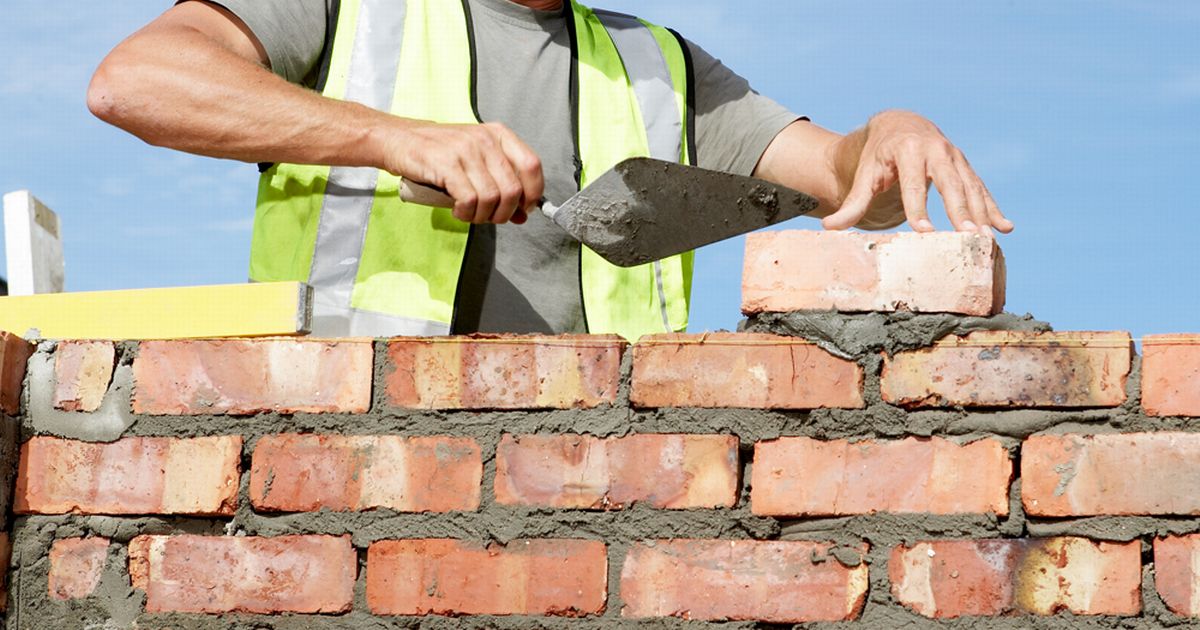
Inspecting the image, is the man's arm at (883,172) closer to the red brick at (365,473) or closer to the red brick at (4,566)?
the red brick at (365,473)

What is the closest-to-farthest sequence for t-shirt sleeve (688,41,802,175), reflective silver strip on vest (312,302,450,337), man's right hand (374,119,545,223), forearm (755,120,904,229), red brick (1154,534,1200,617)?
red brick (1154,534,1200,617) → man's right hand (374,119,545,223) → reflective silver strip on vest (312,302,450,337) → forearm (755,120,904,229) → t-shirt sleeve (688,41,802,175)

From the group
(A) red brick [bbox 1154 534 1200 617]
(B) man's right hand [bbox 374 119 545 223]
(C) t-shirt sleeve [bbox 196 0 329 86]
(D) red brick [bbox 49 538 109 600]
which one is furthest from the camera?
(C) t-shirt sleeve [bbox 196 0 329 86]

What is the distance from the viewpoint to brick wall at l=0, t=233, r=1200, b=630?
194 centimetres

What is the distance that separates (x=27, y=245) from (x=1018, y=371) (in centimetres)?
319

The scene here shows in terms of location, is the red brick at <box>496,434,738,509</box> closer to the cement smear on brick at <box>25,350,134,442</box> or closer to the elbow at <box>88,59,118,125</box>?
the cement smear on brick at <box>25,350,134,442</box>

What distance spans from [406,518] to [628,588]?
373 mm

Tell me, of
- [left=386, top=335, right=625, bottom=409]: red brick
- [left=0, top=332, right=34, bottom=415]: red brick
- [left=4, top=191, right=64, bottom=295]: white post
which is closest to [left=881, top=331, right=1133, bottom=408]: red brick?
[left=386, top=335, right=625, bottom=409]: red brick

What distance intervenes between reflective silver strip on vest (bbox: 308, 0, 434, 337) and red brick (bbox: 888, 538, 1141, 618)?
114 centimetres

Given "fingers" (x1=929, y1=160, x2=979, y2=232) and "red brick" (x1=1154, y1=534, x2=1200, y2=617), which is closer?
"red brick" (x1=1154, y1=534, x2=1200, y2=617)

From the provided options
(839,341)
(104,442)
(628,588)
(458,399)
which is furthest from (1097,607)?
(104,442)

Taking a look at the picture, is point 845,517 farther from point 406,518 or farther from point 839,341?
point 406,518

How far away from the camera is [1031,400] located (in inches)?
77.1

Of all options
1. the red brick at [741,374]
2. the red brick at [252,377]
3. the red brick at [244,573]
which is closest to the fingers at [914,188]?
the red brick at [741,374]

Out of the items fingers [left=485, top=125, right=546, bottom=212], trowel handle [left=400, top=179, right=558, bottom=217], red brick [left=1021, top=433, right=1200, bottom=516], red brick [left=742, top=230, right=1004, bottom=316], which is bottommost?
red brick [left=1021, top=433, right=1200, bottom=516]
